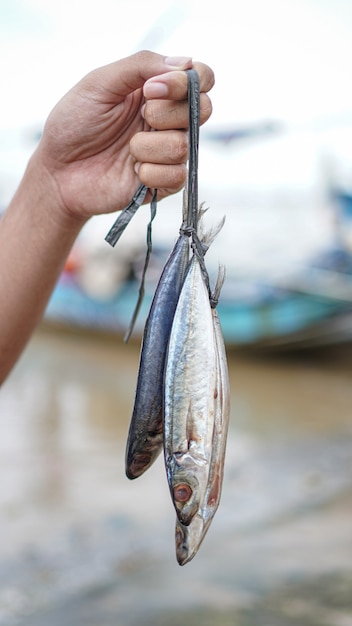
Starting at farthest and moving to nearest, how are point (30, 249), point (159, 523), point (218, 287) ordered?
point (159, 523) → point (30, 249) → point (218, 287)

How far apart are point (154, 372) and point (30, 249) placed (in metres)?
0.65

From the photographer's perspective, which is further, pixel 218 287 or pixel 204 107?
pixel 204 107

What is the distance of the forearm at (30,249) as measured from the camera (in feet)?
6.29

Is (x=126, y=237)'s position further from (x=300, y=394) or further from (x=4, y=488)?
(x=4, y=488)

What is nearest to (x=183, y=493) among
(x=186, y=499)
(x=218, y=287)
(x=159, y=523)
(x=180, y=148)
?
(x=186, y=499)

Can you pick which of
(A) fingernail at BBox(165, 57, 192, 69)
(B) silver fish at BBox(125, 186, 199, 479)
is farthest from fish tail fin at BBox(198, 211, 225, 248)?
(A) fingernail at BBox(165, 57, 192, 69)

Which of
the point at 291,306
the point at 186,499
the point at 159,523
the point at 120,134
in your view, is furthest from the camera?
the point at 291,306

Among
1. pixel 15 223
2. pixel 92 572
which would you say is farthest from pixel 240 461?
pixel 15 223

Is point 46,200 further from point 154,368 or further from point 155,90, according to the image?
point 154,368

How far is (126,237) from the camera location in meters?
11.2

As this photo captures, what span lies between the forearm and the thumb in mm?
327

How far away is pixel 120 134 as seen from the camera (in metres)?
1.82

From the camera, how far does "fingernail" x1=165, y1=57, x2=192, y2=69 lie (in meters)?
1.55

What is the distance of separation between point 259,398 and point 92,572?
461 centimetres
